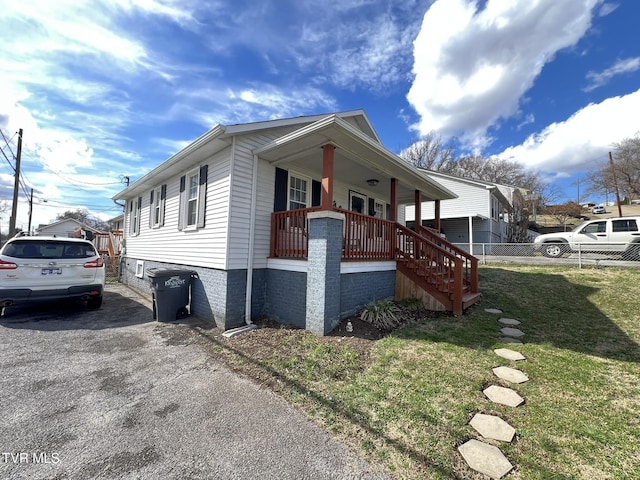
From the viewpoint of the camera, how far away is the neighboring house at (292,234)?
4926 mm

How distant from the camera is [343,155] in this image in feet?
19.5

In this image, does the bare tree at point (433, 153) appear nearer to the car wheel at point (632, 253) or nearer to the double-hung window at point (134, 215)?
the car wheel at point (632, 253)

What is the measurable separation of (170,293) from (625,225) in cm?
1488

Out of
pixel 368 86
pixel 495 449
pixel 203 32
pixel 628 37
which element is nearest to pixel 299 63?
pixel 203 32

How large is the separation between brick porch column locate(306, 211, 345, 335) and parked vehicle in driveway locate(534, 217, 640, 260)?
31.6 feet

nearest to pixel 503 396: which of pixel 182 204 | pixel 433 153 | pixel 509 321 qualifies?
pixel 509 321

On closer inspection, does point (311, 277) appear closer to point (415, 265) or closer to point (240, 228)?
point (240, 228)

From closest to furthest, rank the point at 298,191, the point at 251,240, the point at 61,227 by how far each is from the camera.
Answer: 1. the point at 251,240
2. the point at 298,191
3. the point at 61,227

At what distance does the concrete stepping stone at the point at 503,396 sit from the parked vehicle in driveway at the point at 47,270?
756 cm

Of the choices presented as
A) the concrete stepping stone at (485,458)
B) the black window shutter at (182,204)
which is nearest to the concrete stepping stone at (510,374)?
the concrete stepping stone at (485,458)

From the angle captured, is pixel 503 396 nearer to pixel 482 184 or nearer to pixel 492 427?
pixel 492 427

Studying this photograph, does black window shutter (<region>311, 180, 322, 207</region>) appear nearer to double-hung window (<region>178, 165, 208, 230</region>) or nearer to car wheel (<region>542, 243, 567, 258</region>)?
double-hung window (<region>178, 165, 208, 230</region>)

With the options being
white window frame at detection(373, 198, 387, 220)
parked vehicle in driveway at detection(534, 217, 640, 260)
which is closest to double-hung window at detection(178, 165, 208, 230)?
white window frame at detection(373, 198, 387, 220)

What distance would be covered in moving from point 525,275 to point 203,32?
37.4 feet
